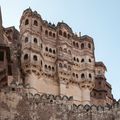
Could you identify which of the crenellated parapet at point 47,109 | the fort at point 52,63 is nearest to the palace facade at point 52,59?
the fort at point 52,63

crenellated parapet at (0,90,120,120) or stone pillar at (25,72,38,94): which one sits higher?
stone pillar at (25,72,38,94)

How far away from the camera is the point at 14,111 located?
41.8 metres

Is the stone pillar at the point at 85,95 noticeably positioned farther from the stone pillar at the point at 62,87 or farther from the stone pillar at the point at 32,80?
the stone pillar at the point at 32,80

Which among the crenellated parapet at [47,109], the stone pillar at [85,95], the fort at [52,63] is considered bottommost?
the crenellated parapet at [47,109]

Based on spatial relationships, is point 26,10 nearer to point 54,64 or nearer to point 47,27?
point 47,27

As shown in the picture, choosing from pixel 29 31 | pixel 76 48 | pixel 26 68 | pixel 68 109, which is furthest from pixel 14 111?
pixel 76 48

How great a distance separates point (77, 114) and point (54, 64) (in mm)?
15468

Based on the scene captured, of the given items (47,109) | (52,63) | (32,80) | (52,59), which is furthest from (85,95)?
(47,109)

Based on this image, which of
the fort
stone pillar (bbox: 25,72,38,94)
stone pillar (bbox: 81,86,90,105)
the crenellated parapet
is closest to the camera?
the crenellated parapet

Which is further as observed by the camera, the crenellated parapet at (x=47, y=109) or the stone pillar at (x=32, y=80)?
the stone pillar at (x=32, y=80)

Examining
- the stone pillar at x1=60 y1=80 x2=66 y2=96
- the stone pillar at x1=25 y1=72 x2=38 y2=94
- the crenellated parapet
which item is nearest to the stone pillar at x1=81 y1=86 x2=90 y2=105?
the stone pillar at x1=60 y1=80 x2=66 y2=96

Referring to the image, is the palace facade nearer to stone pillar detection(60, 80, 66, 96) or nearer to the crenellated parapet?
stone pillar detection(60, 80, 66, 96)

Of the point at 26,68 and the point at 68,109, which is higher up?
the point at 26,68

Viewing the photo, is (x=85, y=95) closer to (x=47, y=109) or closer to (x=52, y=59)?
(x=52, y=59)
